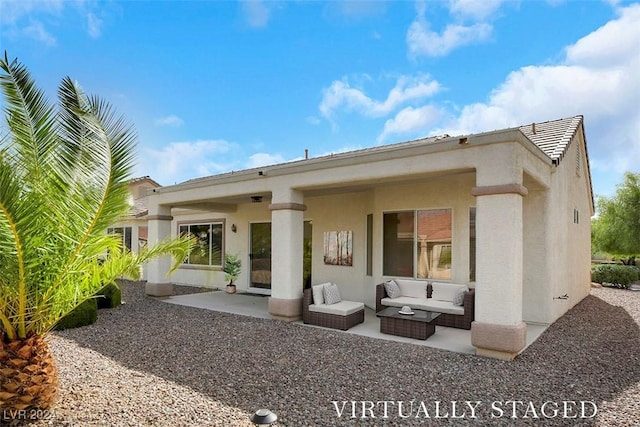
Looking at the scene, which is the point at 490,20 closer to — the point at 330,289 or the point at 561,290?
the point at 561,290

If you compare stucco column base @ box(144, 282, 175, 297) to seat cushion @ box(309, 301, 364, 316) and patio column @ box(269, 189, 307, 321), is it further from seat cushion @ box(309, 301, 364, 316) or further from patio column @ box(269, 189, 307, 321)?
seat cushion @ box(309, 301, 364, 316)

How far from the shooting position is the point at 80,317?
8.42 metres

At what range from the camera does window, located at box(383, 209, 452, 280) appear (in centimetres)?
929

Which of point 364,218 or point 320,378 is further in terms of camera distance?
point 364,218

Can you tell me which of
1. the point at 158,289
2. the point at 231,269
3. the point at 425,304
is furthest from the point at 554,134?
the point at 158,289

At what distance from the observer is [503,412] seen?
424cm

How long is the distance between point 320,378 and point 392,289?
178 inches

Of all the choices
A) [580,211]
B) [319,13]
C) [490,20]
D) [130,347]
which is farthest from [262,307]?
[580,211]

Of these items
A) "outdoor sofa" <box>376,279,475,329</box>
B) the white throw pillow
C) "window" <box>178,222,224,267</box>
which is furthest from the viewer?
"window" <box>178,222,224,267</box>

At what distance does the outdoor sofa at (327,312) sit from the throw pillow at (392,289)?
101 cm

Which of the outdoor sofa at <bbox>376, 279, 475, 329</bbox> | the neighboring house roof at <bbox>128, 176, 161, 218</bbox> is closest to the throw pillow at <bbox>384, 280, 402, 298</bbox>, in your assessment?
the outdoor sofa at <bbox>376, 279, 475, 329</bbox>

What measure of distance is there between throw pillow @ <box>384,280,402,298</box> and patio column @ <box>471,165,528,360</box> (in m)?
3.16

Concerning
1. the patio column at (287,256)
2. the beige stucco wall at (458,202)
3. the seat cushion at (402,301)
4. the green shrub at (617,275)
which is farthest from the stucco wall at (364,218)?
the green shrub at (617,275)

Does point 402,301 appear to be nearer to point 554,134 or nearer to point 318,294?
point 318,294
